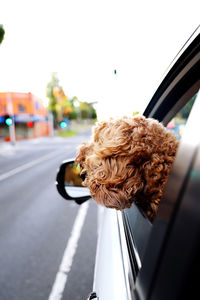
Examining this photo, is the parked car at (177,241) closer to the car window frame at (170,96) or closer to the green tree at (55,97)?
the car window frame at (170,96)

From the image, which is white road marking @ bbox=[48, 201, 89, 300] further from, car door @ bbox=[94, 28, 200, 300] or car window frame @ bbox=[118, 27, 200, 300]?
car door @ bbox=[94, 28, 200, 300]

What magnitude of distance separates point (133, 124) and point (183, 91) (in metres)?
0.55

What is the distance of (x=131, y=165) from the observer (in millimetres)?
1135

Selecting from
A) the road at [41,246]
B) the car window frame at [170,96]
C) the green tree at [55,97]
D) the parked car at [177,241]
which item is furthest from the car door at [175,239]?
the green tree at [55,97]

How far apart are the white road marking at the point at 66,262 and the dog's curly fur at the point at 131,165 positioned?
7.01 feet

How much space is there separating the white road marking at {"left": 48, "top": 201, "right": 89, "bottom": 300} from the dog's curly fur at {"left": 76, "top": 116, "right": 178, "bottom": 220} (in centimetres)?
214

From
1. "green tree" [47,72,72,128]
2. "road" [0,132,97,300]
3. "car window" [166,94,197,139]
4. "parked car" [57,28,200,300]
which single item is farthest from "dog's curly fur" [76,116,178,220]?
"green tree" [47,72,72,128]

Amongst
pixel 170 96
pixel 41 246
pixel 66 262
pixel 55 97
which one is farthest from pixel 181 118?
pixel 55 97

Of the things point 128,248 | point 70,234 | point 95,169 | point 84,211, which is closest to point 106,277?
point 128,248

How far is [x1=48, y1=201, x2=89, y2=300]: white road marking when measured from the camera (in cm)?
280

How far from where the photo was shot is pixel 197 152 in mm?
451

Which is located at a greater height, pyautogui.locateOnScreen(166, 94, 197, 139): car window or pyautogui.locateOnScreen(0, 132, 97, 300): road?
pyautogui.locateOnScreen(166, 94, 197, 139): car window

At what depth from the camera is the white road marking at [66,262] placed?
2797 millimetres

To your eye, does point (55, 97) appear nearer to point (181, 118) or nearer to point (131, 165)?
point (181, 118)
